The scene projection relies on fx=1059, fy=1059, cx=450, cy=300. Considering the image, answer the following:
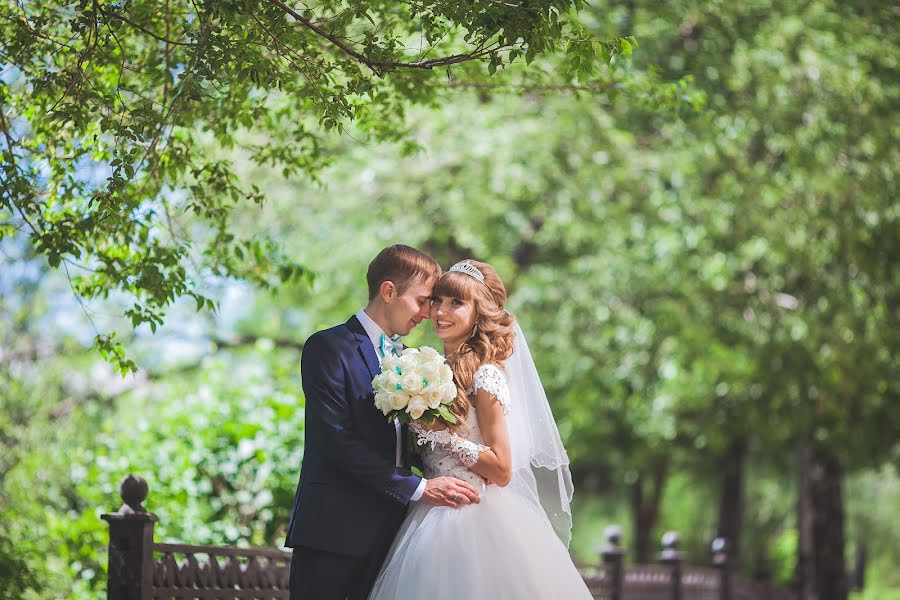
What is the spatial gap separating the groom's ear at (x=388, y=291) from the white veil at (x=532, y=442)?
0.64 metres

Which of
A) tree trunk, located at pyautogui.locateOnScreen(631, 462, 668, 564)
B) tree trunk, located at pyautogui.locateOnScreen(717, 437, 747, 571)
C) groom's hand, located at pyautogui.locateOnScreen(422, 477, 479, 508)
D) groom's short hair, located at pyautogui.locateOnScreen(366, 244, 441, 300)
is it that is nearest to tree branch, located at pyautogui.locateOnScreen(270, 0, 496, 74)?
groom's short hair, located at pyautogui.locateOnScreen(366, 244, 441, 300)

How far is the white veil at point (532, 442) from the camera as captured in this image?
4.82 meters

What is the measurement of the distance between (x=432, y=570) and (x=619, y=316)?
10.3m

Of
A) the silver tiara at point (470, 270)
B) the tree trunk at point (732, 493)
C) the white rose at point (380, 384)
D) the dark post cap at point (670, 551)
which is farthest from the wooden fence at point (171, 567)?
the tree trunk at point (732, 493)

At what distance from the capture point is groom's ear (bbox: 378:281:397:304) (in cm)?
463

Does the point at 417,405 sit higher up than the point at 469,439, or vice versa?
the point at 417,405

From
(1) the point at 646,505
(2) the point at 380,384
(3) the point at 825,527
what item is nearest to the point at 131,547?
(2) the point at 380,384

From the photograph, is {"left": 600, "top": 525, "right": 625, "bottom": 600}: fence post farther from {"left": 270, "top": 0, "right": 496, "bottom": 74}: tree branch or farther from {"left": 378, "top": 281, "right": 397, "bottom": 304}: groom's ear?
{"left": 270, "top": 0, "right": 496, "bottom": 74}: tree branch

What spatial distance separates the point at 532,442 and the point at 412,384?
0.94 metres

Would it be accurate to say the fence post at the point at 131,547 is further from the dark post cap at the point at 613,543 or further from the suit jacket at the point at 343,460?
the dark post cap at the point at 613,543

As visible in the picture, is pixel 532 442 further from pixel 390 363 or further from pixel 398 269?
pixel 398 269

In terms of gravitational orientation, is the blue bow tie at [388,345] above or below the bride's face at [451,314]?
below

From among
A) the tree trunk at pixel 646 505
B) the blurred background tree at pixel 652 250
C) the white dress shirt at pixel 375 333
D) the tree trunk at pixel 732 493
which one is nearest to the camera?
the white dress shirt at pixel 375 333

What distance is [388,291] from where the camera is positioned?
4.64 m
